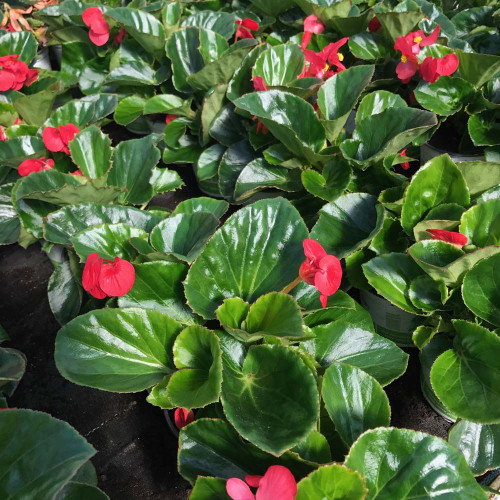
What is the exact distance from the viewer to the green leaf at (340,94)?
1.02 metres

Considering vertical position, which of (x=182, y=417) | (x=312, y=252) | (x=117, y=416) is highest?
(x=312, y=252)

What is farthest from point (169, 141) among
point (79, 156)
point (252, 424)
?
point (252, 424)

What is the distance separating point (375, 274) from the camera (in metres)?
0.81

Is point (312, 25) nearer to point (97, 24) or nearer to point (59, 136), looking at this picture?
point (97, 24)

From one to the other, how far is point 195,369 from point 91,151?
584 mm

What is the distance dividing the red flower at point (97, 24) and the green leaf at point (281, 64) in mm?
558

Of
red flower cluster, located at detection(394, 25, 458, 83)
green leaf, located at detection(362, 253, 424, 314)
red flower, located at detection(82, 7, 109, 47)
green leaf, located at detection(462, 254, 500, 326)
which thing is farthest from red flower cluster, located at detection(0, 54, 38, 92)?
green leaf, located at detection(462, 254, 500, 326)

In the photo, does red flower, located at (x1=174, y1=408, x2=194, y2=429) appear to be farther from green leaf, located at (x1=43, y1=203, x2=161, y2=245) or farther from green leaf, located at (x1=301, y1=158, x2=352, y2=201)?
green leaf, located at (x1=301, y1=158, x2=352, y2=201)

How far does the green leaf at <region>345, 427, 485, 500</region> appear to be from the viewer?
539 mm

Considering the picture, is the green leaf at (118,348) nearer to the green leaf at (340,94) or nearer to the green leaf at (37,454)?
the green leaf at (37,454)

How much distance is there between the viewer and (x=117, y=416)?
1.01m

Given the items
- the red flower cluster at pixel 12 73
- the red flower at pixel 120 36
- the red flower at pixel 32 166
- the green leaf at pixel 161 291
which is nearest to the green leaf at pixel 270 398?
the green leaf at pixel 161 291

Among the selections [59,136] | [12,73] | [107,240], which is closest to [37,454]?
[107,240]

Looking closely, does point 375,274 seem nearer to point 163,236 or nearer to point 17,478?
point 163,236
